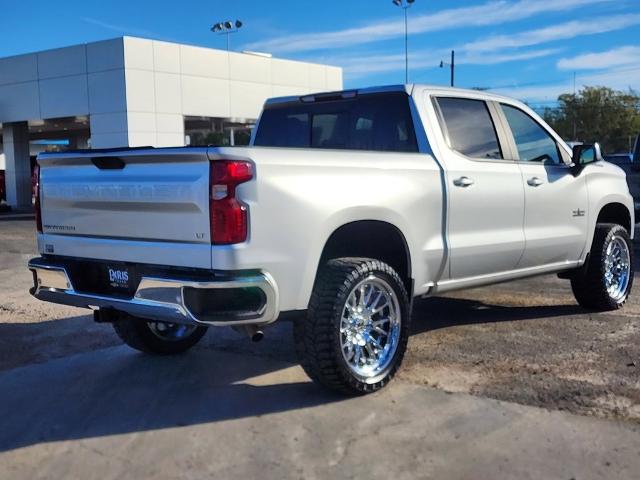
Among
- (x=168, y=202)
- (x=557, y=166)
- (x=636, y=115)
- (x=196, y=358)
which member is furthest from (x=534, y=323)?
(x=636, y=115)

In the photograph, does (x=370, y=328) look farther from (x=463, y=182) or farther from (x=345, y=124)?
(x=345, y=124)

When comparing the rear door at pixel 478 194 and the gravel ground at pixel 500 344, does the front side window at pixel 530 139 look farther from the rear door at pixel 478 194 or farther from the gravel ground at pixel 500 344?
the gravel ground at pixel 500 344

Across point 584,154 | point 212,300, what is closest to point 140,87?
point 584,154

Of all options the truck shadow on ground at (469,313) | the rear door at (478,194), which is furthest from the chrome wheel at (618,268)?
the rear door at (478,194)

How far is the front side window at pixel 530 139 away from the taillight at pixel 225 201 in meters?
3.07

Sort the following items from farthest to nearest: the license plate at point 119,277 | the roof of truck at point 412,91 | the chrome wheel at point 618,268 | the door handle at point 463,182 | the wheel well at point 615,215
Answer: the wheel well at point 615,215
the chrome wheel at point 618,268
the roof of truck at point 412,91
the door handle at point 463,182
the license plate at point 119,277

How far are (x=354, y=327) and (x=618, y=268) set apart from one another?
3769 mm

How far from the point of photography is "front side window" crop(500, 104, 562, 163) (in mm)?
6164

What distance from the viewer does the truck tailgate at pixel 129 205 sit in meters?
4.00

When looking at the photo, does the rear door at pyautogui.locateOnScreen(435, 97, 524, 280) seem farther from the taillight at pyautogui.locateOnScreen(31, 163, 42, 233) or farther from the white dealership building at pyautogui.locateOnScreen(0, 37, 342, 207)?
the white dealership building at pyautogui.locateOnScreen(0, 37, 342, 207)

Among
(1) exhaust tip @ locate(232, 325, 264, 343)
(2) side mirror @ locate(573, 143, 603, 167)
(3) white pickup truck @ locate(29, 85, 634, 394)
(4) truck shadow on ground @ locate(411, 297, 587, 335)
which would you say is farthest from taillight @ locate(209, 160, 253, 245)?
(2) side mirror @ locate(573, 143, 603, 167)

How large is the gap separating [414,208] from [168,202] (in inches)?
67.8

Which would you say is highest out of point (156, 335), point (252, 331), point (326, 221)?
point (326, 221)

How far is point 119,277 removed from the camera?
14.7 feet
